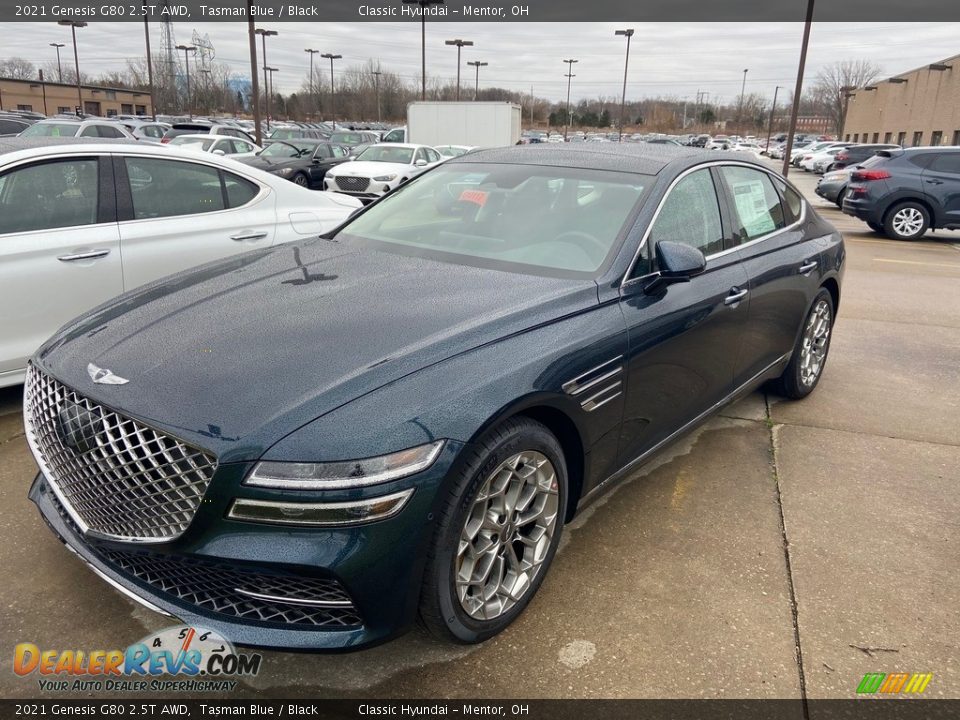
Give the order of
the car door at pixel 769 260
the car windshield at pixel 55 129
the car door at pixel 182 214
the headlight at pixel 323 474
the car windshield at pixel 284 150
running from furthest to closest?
the car windshield at pixel 284 150 < the car windshield at pixel 55 129 < the car door at pixel 182 214 < the car door at pixel 769 260 < the headlight at pixel 323 474

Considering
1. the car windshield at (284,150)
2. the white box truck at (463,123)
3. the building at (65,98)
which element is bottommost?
the car windshield at (284,150)

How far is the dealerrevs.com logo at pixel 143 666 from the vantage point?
2285mm

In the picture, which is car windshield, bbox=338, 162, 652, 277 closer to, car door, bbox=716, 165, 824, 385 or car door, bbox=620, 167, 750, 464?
car door, bbox=620, 167, 750, 464

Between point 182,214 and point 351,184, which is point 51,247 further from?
point 351,184

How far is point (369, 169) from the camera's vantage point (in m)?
16.6

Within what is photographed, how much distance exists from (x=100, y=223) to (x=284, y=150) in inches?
635

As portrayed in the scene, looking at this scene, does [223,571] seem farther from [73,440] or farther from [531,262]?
[531,262]

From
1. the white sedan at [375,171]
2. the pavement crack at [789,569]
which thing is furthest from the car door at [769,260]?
the white sedan at [375,171]

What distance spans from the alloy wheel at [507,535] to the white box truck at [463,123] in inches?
980

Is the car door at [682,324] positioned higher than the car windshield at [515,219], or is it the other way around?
the car windshield at [515,219]

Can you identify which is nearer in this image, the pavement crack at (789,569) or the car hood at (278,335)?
the car hood at (278,335)

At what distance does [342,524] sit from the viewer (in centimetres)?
193

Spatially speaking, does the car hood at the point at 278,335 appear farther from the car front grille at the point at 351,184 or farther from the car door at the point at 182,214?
the car front grille at the point at 351,184

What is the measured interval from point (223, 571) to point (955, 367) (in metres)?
6.11
